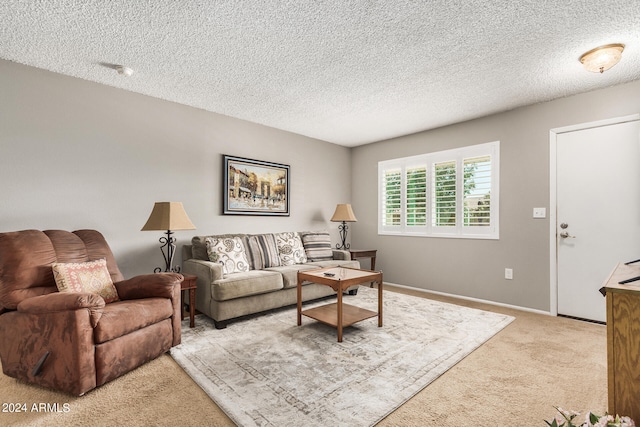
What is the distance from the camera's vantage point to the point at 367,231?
218 inches

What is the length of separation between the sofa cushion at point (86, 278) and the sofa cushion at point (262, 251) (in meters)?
1.55

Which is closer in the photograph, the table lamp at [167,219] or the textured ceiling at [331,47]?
the textured ceiling at [331,47]

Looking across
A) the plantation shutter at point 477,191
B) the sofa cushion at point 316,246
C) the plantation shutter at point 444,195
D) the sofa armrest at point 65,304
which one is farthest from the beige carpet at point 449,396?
the sofa cushion at point 316,246

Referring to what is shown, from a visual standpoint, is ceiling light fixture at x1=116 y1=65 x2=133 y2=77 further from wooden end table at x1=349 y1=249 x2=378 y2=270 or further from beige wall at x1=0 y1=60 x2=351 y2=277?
wooden end table at x1=349 y1=249 x2=378 y2=270

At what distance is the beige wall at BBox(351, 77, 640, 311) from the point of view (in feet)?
11.3

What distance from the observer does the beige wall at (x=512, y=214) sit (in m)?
3.44

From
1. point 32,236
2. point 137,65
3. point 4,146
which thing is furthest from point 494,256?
point 4,146

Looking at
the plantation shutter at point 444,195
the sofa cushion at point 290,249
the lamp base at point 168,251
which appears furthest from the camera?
the plantation shutter at point 444,195

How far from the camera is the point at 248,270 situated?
3.69 metres

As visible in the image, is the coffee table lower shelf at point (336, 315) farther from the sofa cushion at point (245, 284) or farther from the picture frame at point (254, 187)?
the picture frame at point (254, 187)

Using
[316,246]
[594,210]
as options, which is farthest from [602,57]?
[316,246]

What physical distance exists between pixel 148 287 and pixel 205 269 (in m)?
0.71

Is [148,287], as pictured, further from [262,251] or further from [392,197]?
[392,197]

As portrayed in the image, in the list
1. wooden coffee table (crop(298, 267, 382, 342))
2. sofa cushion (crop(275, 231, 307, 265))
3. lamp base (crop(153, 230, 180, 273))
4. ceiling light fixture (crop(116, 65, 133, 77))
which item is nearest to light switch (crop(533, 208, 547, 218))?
wooden coffee table (crop(298, 267, 382, 342))
